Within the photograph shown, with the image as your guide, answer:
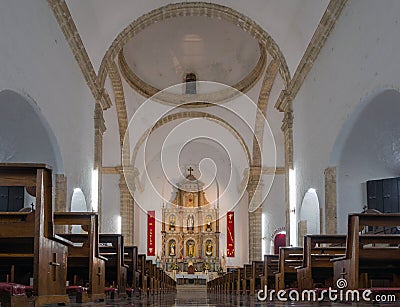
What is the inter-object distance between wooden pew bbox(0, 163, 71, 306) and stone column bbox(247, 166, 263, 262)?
16986mm

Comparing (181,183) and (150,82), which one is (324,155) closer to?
(150,82)

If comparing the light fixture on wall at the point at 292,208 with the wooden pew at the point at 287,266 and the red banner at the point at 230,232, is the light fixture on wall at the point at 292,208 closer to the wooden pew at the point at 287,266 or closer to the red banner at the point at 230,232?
the wooden pew at the point at 287,266

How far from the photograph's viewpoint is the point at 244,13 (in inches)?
554

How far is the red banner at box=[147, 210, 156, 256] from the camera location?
83.2 ft

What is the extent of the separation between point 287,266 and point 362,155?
3.53 m

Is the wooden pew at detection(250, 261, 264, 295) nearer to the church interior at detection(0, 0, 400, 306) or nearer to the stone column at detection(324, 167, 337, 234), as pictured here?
the church interior at detection(0, 0, 400, 306)

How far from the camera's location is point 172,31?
18688 millimetres

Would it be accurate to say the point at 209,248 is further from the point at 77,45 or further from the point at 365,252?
the point at 365,252

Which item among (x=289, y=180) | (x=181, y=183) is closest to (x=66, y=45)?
(x=289, y=180)

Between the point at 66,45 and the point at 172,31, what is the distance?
302 inches

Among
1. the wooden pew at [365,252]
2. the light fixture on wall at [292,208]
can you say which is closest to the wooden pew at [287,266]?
the wooden pew at [365,252]

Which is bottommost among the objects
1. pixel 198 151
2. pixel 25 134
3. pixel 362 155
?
pixel 362 155

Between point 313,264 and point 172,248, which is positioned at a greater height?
point 172,248

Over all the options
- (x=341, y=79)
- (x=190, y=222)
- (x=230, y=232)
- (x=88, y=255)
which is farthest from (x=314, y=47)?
(x=190, y=222)
